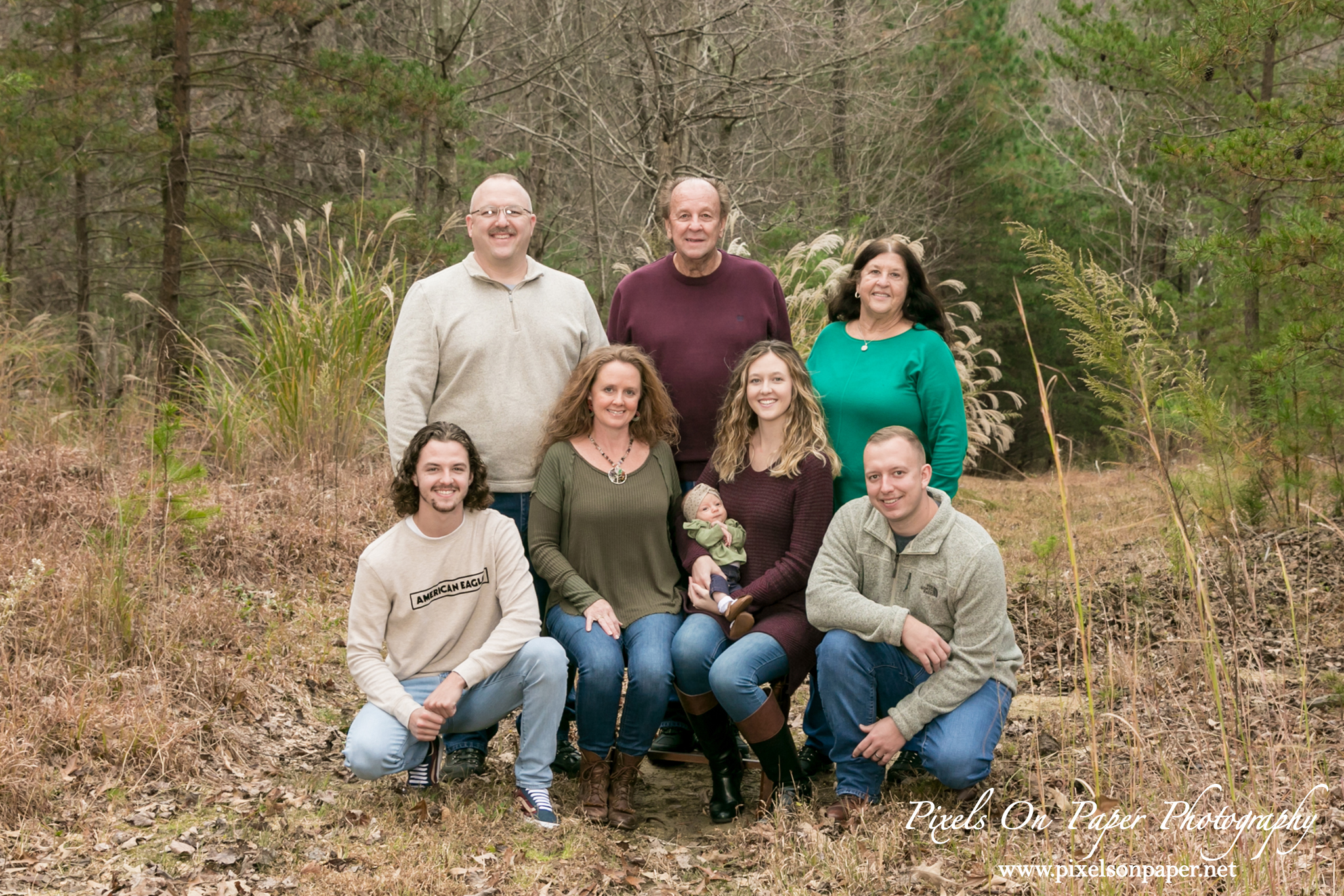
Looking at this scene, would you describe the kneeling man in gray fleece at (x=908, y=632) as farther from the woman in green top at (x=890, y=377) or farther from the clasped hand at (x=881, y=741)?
the woman in green top at (x=890, y=377)

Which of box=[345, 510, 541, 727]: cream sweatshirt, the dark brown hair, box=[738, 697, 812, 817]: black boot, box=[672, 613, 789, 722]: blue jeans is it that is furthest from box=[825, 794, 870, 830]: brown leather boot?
the dark brown hair

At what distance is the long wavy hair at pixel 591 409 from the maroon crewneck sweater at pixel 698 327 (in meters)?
0.13

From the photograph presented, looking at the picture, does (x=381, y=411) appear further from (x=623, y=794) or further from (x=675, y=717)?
(x=623, y=794)

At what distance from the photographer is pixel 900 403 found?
152 inches

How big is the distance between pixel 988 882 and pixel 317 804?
215 cm

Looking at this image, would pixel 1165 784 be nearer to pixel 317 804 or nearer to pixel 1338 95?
pixel 317 804

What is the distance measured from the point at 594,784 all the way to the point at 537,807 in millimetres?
253

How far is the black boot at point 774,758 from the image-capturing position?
360cm

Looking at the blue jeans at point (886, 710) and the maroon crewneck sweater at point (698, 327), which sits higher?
the maroon crewneck sweater at point (698, 327)

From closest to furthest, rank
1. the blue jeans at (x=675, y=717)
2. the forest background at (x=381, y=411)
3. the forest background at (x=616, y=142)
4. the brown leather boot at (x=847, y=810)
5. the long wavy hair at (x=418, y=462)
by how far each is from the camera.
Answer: the forest background at (x=381, y=411) → the brown leather boot at (x=847, y=810) → the long wavy hair at (x=418, y=462) → the blue jeans at (x=675, y=717) → the forest background at (x=616, y=142)

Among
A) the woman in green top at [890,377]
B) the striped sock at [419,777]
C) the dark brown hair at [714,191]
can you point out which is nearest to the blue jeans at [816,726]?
the woman in green top at [890,377]

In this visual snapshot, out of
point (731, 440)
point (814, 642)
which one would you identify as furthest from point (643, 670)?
point (731, 440)

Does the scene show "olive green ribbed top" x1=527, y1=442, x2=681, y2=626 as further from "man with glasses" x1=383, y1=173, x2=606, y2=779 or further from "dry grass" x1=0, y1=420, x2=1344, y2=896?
"dry grass" x1=0, y1=420, x2=1344, y2=896

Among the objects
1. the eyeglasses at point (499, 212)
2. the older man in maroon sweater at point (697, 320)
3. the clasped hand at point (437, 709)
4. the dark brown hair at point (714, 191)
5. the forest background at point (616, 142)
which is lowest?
the clasped hand at point (437, 709)
